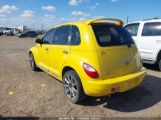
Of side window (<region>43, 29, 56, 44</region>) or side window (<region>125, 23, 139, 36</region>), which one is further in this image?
side window (<region>125, 23, 139, 36</region>)

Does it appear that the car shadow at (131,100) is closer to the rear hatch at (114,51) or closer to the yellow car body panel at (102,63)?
the yellow car body panel at (102,63)

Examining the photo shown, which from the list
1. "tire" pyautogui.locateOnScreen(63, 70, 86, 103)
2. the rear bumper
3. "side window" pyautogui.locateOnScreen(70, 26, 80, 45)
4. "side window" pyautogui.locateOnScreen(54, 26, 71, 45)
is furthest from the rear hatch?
"side window" pyautogui.locateOnScreen(54, 26, 71, 45)

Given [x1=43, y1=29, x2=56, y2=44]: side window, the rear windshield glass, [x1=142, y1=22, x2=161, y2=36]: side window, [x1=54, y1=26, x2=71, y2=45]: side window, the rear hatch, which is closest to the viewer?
the rear hatch

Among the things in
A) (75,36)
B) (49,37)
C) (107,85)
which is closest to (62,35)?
(75,36)

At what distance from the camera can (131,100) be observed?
4645 mm

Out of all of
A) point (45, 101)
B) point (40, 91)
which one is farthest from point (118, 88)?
point (40, 91)

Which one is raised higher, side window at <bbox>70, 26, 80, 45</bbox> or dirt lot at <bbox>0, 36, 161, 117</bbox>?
side window at <bbox>70, 26, 80, 45</bbox>

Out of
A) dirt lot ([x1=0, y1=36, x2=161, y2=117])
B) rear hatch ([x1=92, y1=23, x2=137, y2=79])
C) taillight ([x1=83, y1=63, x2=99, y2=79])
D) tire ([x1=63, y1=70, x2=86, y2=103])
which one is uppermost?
rear hatch ([x1=92, y1=23, x2=137, y2=79])

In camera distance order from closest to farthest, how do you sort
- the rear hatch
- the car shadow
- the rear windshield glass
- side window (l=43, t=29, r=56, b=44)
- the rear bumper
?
the rear bumper, the rear hatch, the rear windshield glass, the car shadow, side window (l=43, t=29, r=56, b=44)

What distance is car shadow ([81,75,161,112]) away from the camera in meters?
4.28

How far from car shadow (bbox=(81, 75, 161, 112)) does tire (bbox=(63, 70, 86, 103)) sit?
0.87 ft

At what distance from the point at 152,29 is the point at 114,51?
389 centimetres

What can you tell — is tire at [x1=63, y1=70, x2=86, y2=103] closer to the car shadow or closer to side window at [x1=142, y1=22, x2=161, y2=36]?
the car shadow

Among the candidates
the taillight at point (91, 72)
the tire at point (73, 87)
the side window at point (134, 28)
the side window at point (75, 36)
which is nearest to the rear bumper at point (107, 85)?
the taillight at point (91, 72)
